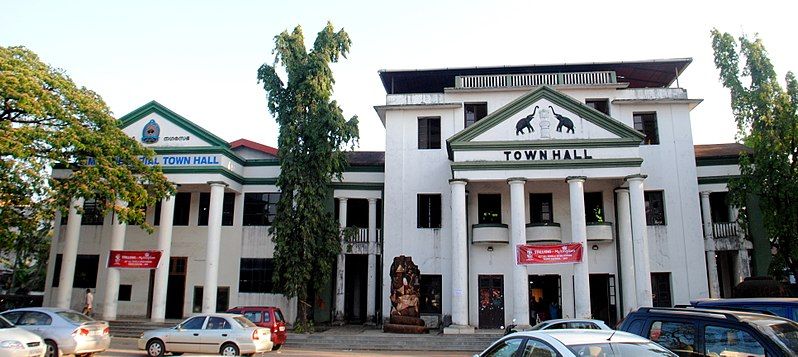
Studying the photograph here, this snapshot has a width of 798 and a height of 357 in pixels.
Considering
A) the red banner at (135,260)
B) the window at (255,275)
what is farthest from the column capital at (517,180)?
the red banner at (135,260)

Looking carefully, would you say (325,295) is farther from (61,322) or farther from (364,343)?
(61,322)

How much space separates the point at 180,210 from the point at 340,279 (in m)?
8.83

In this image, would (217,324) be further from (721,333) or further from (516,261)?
(721,333)

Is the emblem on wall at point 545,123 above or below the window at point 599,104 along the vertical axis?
below

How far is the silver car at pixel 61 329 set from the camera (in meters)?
14.2

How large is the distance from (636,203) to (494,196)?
614cm

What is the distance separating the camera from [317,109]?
77.6ft

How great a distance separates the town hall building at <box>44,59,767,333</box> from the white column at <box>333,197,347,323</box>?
11 cm

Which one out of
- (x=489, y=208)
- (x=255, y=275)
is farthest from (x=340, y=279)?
(x=489, y=208)

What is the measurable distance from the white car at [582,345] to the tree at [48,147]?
16.7m

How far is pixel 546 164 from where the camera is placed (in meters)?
22.9

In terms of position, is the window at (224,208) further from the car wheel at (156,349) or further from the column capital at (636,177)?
the column capital at (636,177)

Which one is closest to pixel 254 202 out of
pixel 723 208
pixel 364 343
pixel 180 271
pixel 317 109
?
pixel 180 271

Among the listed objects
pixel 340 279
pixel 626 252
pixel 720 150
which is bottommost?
pixel 340 279
